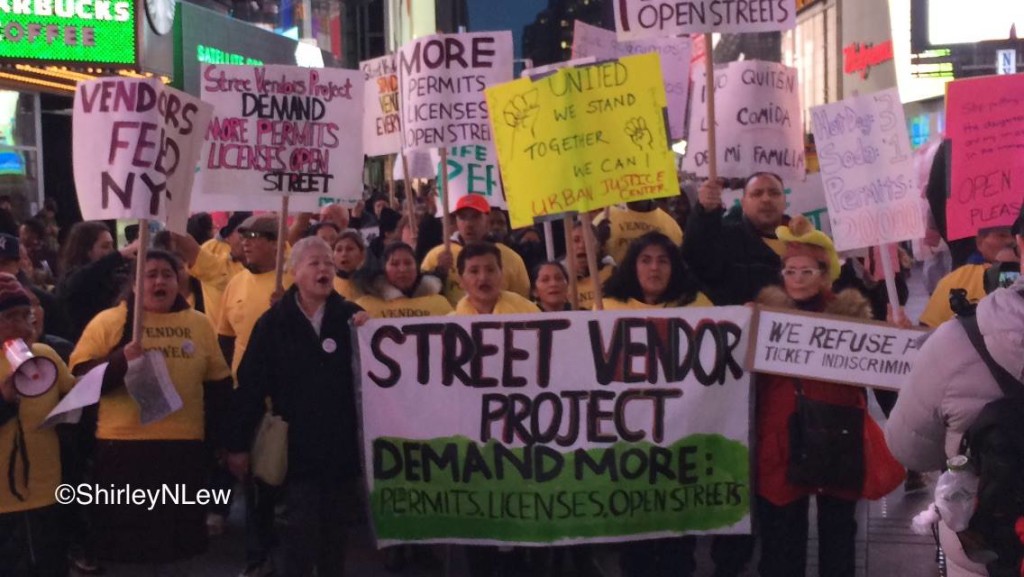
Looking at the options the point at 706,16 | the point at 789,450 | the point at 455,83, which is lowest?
the point at 789,450

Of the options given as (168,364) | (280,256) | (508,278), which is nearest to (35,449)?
(168,364)

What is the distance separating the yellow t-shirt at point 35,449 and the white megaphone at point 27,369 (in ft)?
0.21

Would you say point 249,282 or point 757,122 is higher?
point 757,122

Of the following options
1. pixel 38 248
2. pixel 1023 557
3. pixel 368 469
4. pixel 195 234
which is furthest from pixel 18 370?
pixel 38 248

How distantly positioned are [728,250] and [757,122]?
2197 millimetres

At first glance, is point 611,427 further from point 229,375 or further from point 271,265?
point 271,265

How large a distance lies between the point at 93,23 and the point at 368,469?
1393 cm

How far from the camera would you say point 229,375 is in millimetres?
6355

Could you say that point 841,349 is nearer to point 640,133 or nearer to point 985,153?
point 640,133

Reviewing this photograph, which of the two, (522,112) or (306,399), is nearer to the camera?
(306,399)

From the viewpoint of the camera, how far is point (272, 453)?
590cm

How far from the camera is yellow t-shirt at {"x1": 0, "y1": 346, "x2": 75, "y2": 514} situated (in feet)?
18.5

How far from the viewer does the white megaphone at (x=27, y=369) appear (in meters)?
5.56

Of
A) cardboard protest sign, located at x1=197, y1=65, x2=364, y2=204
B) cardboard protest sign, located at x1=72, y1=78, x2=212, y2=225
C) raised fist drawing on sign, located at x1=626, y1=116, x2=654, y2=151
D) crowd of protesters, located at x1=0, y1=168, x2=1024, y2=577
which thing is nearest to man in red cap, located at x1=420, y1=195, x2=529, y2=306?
cardboard protest sign, located at x1=197, y1=65, x2=364, y2=204
